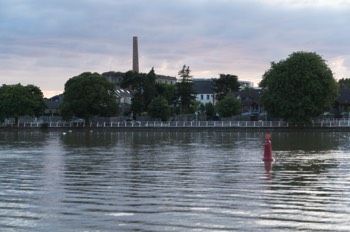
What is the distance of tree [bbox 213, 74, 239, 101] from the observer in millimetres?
140625

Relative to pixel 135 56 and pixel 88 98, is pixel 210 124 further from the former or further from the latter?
Answer: pixel 135 56

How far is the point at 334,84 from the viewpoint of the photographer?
81812mm

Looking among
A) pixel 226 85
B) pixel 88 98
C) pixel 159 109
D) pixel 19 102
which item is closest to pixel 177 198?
pixel 88 98

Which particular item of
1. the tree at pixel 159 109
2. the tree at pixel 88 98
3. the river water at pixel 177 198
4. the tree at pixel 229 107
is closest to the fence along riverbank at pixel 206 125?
the tree at pixel 88 98

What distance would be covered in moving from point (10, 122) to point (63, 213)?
301 feet

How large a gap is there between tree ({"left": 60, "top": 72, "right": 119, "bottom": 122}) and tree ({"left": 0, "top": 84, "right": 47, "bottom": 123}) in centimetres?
906

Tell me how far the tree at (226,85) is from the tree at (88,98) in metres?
54.5

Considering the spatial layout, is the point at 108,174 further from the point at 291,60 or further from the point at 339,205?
the point at 291,60

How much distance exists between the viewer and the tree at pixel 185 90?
118 metres

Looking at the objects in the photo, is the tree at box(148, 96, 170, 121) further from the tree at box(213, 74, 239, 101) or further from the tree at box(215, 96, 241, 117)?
the tree at box(213, 74, 239, 101)

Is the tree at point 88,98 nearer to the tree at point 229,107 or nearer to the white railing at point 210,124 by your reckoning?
the white railing at point 210,124

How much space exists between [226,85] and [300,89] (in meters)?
62.1

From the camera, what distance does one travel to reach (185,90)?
388 ft

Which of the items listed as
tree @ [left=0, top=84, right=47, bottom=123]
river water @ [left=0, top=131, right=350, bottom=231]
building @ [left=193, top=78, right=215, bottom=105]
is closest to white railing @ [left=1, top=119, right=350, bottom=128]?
tree @ [left=0, top=84, right=47, bottom=123]
